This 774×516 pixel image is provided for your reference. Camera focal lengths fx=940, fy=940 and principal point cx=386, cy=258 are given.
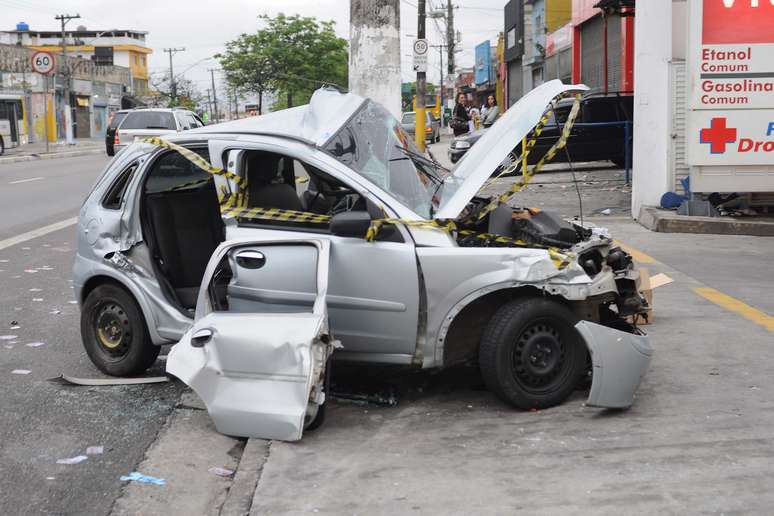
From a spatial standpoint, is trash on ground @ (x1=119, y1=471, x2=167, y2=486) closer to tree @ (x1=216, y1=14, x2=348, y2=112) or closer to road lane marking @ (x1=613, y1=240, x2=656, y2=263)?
road lane marking @ (x1=613, y1=240, x2=656, y2=263)

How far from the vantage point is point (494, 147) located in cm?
545

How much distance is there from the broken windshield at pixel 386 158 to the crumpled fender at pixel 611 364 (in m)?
1.20

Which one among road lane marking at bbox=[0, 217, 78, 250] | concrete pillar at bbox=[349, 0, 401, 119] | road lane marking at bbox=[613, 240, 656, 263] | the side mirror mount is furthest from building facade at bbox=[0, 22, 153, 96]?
the side mirror mount

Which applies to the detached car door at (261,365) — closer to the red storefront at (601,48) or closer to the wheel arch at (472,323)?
the wheel arch at (472,323)

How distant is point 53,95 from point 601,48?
44886 mm

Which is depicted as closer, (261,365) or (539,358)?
(261,365)

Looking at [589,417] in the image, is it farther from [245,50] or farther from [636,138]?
[245,50]

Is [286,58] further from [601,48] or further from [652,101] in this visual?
[652,101]

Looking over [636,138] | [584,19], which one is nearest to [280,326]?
[636,138]

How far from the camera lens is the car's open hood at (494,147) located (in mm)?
5250

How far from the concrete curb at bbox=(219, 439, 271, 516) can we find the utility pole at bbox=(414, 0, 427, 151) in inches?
513

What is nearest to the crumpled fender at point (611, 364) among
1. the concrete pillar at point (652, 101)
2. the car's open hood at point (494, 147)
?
the car's open hood at point (494, 147)

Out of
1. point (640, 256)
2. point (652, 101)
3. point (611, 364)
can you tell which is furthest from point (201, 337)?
point (652, 101)

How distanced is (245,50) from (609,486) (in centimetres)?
6914
